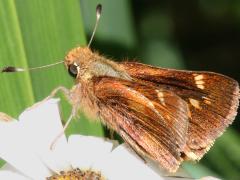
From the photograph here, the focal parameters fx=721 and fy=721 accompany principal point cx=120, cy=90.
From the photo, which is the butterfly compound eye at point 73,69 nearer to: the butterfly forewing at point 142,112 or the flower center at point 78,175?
the butterfly forewing at point 142,112

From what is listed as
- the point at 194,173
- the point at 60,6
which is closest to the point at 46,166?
the point at 60,6

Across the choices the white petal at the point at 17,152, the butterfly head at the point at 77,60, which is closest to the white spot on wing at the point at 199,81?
the butterfly head at the point at 77,60

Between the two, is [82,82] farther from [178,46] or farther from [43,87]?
[178,46]

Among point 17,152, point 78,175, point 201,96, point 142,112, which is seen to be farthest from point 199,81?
point 17,152

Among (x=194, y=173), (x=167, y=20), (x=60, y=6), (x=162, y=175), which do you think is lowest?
(x=194, y=173)

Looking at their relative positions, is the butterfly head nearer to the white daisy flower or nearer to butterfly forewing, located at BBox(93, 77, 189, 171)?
butterfly forewing, located at BBox(93, 77, 189, 171)

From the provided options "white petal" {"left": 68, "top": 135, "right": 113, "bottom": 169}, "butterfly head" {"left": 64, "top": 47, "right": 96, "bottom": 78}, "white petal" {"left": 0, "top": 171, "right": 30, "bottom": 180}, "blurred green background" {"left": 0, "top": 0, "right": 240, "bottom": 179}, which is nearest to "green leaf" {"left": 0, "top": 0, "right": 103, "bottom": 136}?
"blurred green background" {"left": 0, "top": 0, "right": 240, "bottom": 179}
